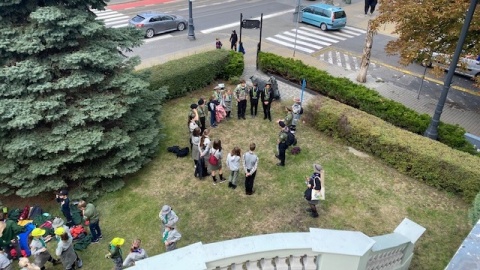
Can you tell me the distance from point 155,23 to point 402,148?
16.2 meters

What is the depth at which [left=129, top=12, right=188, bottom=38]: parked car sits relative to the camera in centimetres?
2270

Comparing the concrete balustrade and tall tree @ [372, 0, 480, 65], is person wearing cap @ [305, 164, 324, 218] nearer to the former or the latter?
the concrete balustrade

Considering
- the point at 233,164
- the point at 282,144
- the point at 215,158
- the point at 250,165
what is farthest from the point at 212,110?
the point at 250,165

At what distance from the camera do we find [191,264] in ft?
18.3

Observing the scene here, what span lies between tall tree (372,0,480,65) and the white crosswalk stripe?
4840 millimetres

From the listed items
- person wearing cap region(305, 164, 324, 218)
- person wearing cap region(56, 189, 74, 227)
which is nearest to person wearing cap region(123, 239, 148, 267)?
person wearing cap region(56, 189, 74, 227)

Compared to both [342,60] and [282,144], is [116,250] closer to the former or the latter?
[282,144]

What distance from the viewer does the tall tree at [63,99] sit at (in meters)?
9.76

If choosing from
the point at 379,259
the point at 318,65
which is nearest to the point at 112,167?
the point at 379,259

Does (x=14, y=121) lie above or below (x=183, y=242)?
above

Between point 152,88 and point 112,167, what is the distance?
189 inches

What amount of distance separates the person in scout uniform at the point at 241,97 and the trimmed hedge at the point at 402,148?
2.22 meters

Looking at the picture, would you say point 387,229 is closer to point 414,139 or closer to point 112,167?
point 414,139

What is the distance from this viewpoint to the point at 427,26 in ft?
46.7
